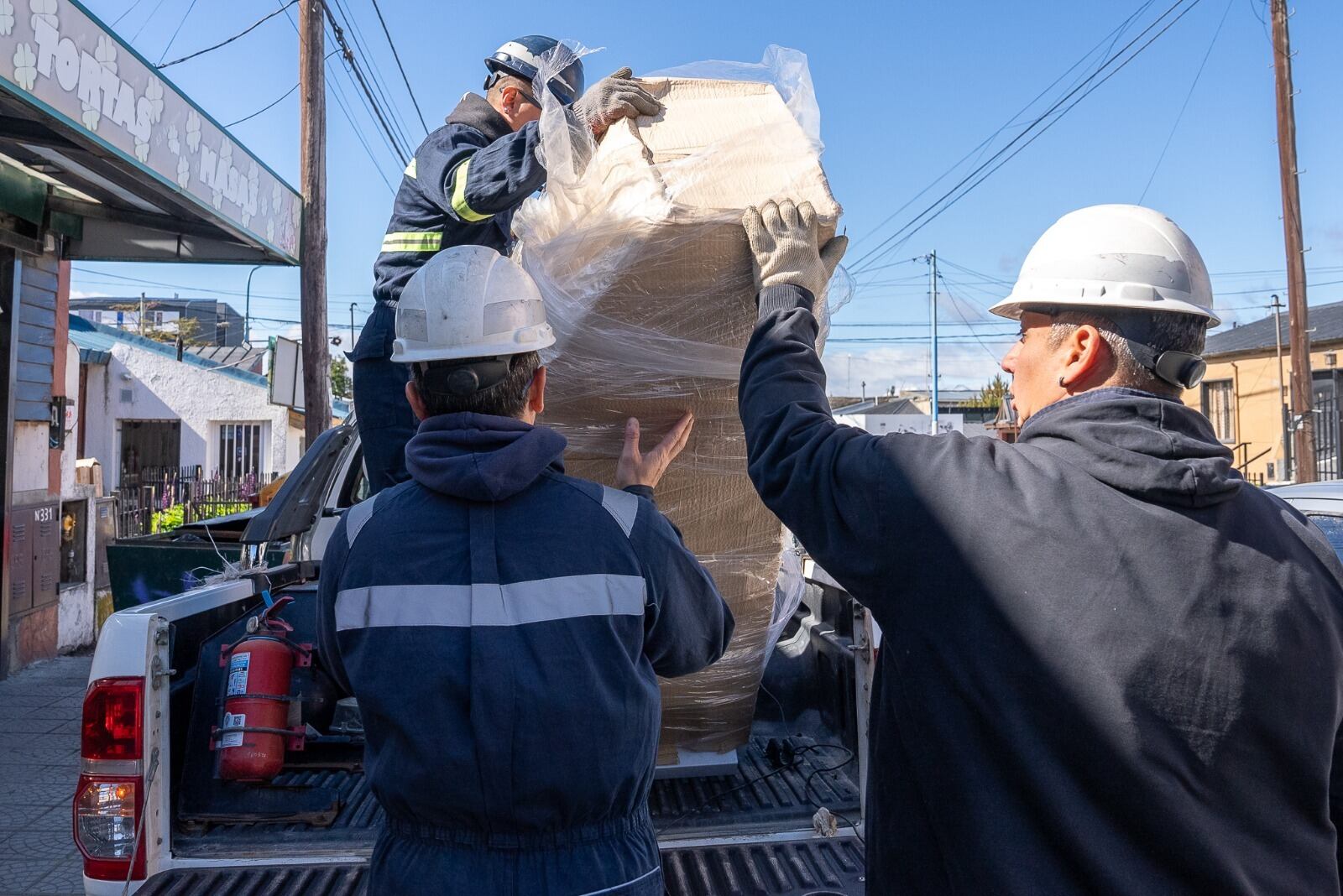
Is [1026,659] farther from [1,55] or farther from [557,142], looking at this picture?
[1,55]

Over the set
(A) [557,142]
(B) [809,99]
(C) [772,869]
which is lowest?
(C) [772,869]

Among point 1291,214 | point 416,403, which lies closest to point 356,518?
point 416,403

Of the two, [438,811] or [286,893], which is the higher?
[438,811]

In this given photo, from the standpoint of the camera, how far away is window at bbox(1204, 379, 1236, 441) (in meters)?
29.6

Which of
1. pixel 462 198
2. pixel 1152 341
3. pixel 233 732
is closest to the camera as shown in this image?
pixel 1152 341

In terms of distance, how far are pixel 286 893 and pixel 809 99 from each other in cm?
233

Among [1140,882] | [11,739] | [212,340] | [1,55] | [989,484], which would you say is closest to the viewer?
[1140,882]

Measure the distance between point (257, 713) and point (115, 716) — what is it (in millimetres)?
313

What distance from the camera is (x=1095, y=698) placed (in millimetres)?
1344

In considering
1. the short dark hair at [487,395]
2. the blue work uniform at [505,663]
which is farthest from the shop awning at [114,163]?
the blue work uniform at [505,663]

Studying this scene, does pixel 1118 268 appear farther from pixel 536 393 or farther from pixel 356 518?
pixel 356 518

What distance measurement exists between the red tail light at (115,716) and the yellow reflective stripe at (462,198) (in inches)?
55.0

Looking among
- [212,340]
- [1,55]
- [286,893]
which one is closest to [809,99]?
[286,893]

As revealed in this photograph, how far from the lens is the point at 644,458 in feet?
8.38
